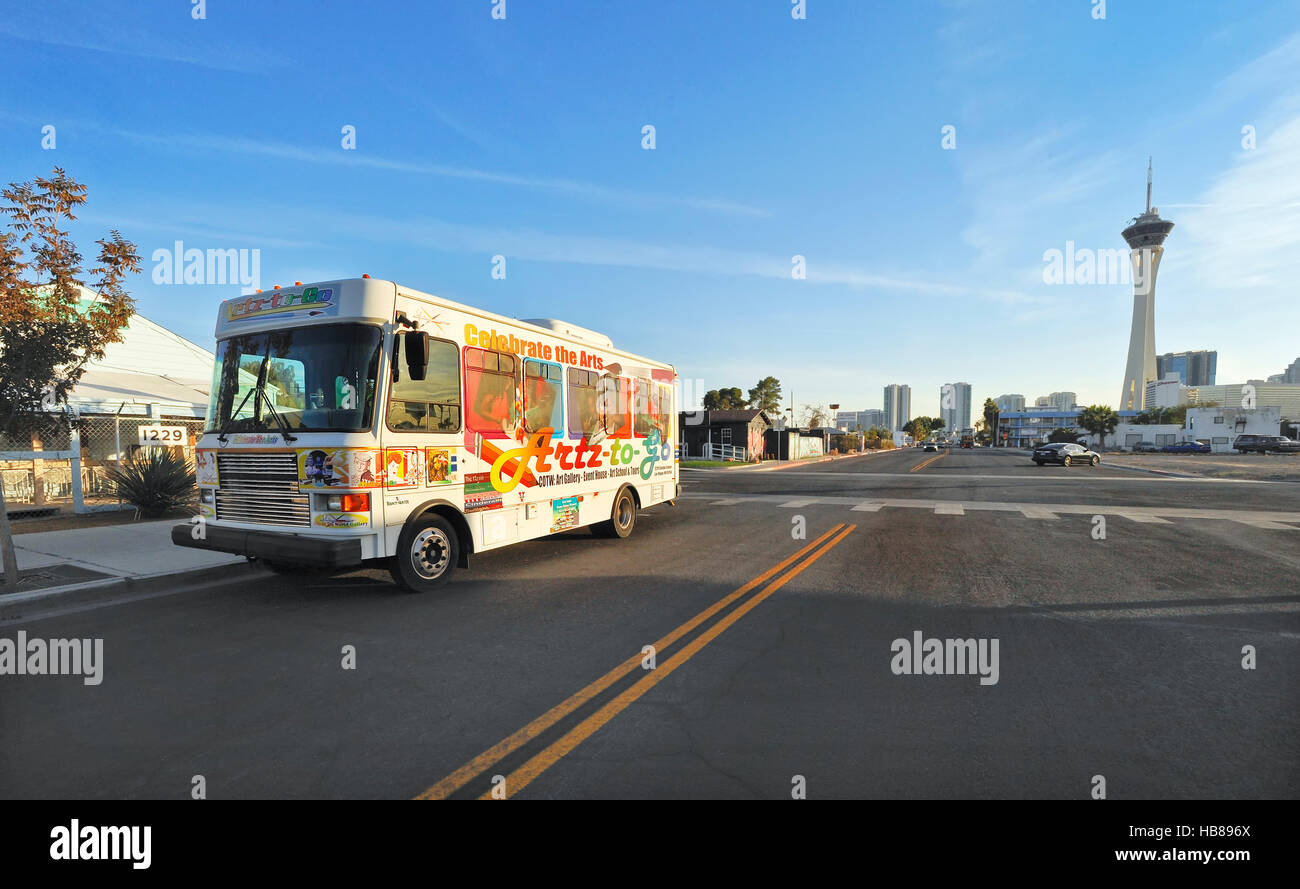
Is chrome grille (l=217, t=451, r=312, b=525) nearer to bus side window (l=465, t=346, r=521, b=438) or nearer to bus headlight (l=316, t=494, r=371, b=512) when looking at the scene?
bus headlight (l=316, t=494, r=371, b=512)

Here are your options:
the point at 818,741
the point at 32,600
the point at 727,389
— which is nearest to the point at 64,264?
the point at 32,600

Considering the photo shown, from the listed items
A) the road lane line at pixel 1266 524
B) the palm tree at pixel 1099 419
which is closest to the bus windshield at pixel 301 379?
the road lane line at pixel 1266 524

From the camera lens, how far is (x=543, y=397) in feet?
28.6

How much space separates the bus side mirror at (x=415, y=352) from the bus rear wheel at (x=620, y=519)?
16.3 ft

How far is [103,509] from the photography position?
12.5m

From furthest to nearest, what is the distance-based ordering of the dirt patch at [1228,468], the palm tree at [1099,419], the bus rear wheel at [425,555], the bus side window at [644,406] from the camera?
the palm tree at [1099,419], the dirt patch at [1228,468], the bus side window at [644,406], the bus rear wheel at [425,555]

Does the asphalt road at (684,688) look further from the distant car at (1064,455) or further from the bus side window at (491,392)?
the distant car at (1064,455)

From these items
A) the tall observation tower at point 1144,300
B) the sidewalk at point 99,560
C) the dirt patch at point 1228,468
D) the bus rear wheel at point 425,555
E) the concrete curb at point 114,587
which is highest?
the tall observation tower at point 1144,300

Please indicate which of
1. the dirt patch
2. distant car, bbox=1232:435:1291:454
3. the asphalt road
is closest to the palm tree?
distant car, bbox=1232:435:1291:454

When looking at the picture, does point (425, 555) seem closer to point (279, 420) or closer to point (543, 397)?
point (279, 420)

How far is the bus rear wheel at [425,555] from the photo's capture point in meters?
6.61

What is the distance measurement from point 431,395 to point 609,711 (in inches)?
168

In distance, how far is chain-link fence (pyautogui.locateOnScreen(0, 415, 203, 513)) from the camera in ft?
40.0

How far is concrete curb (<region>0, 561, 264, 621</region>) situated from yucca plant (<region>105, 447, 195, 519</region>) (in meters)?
5.83
